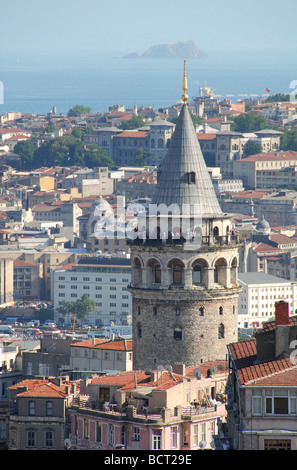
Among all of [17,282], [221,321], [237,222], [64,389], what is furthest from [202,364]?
[237,222]

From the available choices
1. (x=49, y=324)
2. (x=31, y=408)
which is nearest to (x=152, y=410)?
(x=31, y=408)

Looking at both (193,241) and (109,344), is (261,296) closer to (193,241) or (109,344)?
(109,344)

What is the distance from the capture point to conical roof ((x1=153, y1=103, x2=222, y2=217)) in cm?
5200

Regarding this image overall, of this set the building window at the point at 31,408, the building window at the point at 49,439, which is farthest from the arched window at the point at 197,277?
the building window at the point at 31,408

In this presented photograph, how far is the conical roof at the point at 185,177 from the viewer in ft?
171

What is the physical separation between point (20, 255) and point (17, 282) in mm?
5249

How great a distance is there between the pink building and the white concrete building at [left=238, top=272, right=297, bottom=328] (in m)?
101

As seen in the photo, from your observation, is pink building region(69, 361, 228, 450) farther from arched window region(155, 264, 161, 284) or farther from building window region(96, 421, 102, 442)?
arched window region(155, 264, 161, 284)

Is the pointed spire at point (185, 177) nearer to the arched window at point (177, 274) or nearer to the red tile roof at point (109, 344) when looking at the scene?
the arched window at point (177, 274)

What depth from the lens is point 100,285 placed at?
6398 inches

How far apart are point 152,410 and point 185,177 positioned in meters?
7.17

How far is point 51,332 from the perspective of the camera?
142500mm

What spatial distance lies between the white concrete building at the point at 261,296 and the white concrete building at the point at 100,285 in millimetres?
9172

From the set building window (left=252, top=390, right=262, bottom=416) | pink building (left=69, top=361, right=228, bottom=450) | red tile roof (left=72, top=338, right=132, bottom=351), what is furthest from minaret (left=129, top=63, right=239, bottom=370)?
red tile roof (left=72, top=338, right=132, bottom=351)
